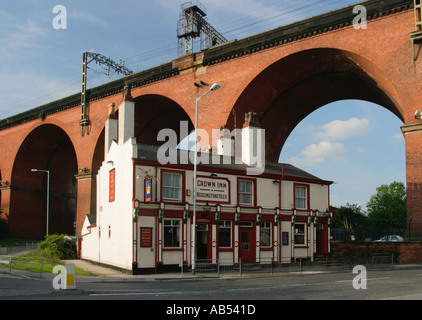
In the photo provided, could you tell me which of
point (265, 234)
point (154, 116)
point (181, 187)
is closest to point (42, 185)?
point (154, 116)

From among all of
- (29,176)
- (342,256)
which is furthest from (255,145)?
(29,176)

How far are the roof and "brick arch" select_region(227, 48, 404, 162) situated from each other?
8283 mm

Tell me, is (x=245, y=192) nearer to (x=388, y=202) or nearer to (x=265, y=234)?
(x=265, y=234)

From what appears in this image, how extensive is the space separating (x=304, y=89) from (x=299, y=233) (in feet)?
50.6

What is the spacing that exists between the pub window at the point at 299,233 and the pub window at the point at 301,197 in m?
1.18

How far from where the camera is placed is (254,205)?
27344 mm

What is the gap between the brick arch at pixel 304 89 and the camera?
3400 centimetres

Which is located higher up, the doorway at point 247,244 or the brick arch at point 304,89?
the brick arch at point 304,89

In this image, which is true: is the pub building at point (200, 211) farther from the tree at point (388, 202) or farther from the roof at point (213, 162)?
the tree at point (388, 202)

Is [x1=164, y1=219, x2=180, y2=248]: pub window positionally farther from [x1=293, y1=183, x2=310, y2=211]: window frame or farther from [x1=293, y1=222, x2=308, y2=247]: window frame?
[x1=293, y1=183, x2=310, y2=211]: window frame

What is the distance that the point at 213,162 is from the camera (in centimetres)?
2730

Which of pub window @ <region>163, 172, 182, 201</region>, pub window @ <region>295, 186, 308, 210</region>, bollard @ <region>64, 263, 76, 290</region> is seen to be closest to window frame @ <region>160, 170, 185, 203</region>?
pub window @ <region>163, 172, 182, 201</region>

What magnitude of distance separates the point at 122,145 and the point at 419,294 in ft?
56.3

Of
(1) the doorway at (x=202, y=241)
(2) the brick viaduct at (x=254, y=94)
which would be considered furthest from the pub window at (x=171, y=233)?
(2) the brick viaduct at (x=254, y=94)
